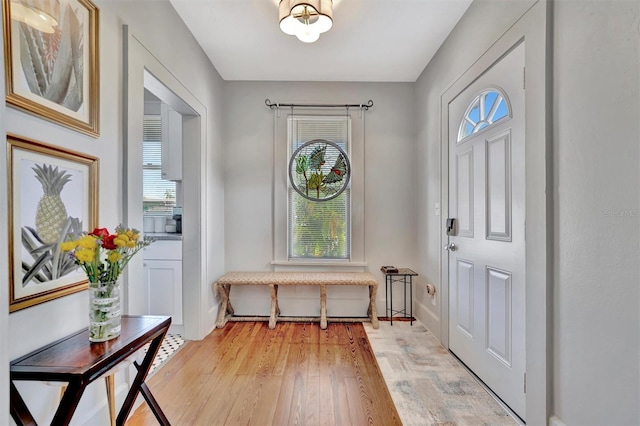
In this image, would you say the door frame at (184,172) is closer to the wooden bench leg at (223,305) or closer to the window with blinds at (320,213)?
the wooden bench leg at (223,305)

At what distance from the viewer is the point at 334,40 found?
8.56 feet

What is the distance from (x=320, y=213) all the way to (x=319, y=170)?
483mm

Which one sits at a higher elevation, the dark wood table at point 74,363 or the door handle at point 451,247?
the door handle at point 451,247

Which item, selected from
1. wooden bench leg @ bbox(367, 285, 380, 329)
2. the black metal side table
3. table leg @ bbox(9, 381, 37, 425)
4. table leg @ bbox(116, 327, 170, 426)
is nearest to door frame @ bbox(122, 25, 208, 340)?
table leg @ bbox(116, 327, 170, 426)

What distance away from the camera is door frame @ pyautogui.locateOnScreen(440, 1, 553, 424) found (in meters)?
1.44

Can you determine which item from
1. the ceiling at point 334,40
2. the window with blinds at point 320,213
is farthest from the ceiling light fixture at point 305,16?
the window with blinds at point 320,213

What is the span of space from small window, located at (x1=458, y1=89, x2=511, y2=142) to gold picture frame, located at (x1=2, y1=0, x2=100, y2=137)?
224 cm

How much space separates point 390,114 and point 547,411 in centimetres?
288

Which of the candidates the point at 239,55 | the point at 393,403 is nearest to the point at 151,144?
the point at 239,55

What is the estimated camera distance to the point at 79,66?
1.38 m

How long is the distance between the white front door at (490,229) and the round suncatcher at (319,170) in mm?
1214

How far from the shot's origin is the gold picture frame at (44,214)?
3.59ft

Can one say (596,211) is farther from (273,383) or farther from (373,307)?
(373,307)

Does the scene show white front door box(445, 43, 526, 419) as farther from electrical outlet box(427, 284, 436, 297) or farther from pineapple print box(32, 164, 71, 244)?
Answer: pineapple print box(32, 164, 71, 244)
